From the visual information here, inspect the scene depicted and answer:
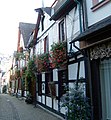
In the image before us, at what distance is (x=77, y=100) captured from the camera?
27.3 ft

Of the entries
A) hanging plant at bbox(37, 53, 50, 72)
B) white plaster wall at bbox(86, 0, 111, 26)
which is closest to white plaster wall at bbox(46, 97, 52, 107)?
hanging plant at bbox(37, 53, 50, 72)

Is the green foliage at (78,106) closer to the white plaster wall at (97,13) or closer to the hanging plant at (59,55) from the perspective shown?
the white plaster wall at (97,13)

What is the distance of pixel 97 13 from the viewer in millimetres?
8414

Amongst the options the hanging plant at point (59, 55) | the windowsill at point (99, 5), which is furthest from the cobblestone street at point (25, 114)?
the windowsill at point (99, 5)

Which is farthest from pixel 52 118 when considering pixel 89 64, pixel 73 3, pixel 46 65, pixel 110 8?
pixel 110 8

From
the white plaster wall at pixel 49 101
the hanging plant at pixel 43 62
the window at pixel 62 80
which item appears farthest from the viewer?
the white plaster wall at pixel 49 101

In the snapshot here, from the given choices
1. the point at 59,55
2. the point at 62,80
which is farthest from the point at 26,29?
the point at 59,55

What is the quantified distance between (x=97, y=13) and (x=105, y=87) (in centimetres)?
259

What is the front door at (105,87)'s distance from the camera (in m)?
8.05

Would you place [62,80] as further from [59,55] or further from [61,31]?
[61,31]

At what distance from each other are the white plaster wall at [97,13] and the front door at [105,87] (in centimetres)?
150

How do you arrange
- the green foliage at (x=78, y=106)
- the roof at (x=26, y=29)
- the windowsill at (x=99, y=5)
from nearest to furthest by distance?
the windowsill at (x=99, y=5) → the green foliage at (x=78, y=106) → the roof at (x=26, y=29)

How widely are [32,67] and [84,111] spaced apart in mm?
9282

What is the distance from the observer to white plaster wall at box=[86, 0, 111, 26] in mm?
7836
